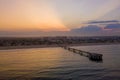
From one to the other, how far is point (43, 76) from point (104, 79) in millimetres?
7972

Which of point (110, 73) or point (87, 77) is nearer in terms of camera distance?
point (87, 77)

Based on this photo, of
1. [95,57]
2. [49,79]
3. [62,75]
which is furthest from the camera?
[95,57]

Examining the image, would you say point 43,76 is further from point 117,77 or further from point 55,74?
point 117,77

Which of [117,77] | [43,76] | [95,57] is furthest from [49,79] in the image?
[95,57]

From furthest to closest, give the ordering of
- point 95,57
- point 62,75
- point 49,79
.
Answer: point 95,57 < point 62,75 < point 49,79

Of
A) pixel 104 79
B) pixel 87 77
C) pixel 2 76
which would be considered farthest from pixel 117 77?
pixel 2 76

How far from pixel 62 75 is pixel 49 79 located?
2582mm

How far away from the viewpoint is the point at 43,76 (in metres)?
25.3

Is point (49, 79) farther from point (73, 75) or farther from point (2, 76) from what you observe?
point (2, 76)

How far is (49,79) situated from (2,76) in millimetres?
6460

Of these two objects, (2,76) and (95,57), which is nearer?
(2,76)

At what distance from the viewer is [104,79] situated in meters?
23.9

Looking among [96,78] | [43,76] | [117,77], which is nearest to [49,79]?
[43,76]

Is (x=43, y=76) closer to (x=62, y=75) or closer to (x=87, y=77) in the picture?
(x=62, y=75)
